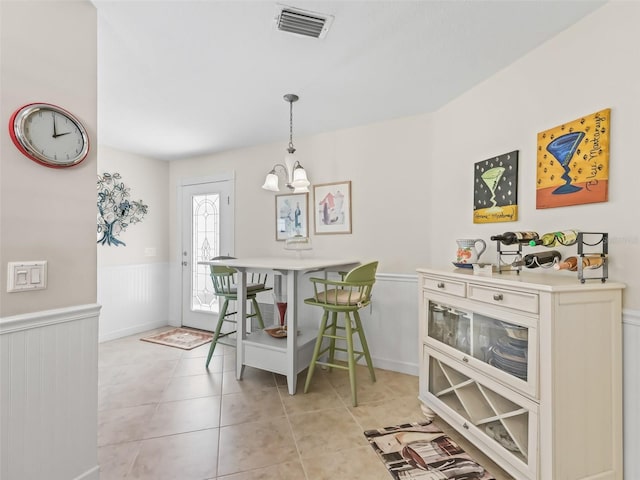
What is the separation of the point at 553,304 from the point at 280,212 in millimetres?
2705

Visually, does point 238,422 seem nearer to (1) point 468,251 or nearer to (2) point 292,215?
(1) point 468,251

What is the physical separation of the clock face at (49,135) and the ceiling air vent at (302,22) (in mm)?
1122

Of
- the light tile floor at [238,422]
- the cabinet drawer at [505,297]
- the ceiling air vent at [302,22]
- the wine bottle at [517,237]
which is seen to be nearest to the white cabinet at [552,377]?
the cabinet drawer at [505,297]

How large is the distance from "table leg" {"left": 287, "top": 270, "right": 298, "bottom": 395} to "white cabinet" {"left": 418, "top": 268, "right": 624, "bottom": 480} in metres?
1.29

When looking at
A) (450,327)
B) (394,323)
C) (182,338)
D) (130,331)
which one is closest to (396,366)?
(394,323)

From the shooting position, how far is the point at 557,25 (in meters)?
1.64

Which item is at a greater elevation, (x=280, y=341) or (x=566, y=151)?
(x=566, y=151)

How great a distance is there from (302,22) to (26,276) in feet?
5.75

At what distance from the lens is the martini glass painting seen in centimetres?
210

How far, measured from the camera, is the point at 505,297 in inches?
59.6

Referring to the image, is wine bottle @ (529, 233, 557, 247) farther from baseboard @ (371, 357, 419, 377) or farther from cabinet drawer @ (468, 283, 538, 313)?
baseboard @ (371, 357, 419, 377)

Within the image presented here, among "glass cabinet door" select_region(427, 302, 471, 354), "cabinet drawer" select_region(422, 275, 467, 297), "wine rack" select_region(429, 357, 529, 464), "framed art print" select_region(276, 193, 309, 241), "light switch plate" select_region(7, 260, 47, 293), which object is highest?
"framed art print" select_region(276, 193, 309, 241)

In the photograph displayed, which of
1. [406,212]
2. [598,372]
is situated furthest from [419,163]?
[598,372]

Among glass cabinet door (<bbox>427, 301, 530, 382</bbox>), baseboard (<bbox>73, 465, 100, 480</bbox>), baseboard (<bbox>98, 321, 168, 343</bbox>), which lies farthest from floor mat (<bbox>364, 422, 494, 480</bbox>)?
baseboard (<bbox>98, 321, 168, 343</bbox>)
